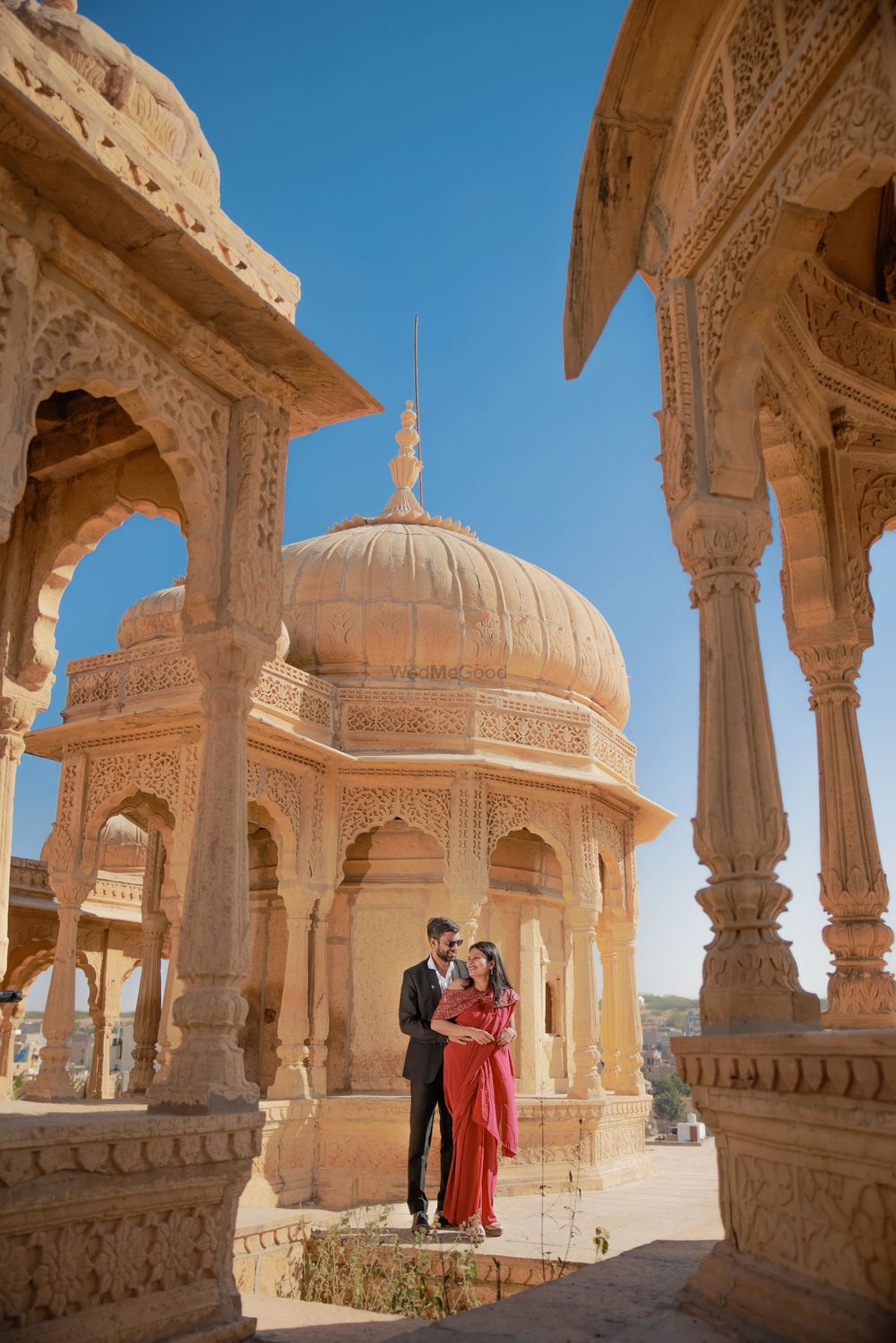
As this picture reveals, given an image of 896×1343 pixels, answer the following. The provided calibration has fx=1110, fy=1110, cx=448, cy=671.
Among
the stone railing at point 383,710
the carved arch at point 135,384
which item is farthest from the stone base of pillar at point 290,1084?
the carved arch at point 135,384

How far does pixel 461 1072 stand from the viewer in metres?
6.15

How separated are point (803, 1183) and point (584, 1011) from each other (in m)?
10.7

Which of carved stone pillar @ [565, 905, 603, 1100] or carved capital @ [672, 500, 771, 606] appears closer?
carved capital @ [672, 500, 771, 606]

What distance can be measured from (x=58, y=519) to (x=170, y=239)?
2.40 meters

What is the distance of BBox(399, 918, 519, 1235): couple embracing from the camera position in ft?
19.9

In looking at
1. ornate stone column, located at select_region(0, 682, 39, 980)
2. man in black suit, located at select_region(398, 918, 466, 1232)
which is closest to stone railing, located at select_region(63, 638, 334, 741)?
ornate stone column, located at select_region(0, 682, 39, 980)

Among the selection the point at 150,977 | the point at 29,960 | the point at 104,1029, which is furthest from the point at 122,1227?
the point at 29,960

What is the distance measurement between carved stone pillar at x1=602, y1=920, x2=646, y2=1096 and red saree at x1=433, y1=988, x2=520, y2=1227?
29.6 ft

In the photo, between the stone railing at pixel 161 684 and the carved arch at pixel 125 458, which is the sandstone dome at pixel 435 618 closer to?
the stone railing at pixel 161 684

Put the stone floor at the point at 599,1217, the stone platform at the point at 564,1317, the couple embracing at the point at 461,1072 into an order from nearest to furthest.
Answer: the stone platform at the point at 564,1317 < the couple embracing at the point at 461,1072 < the stone floor at the point at 599,1217

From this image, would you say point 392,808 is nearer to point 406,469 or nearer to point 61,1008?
point 61,1008

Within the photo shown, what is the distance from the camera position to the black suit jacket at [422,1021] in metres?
Result: 6.33

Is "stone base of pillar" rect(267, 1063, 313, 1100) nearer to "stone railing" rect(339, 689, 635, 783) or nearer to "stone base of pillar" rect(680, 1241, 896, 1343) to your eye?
"stone railing" rect(339, 689, 635, 783)

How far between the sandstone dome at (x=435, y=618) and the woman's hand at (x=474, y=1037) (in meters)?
8.83
